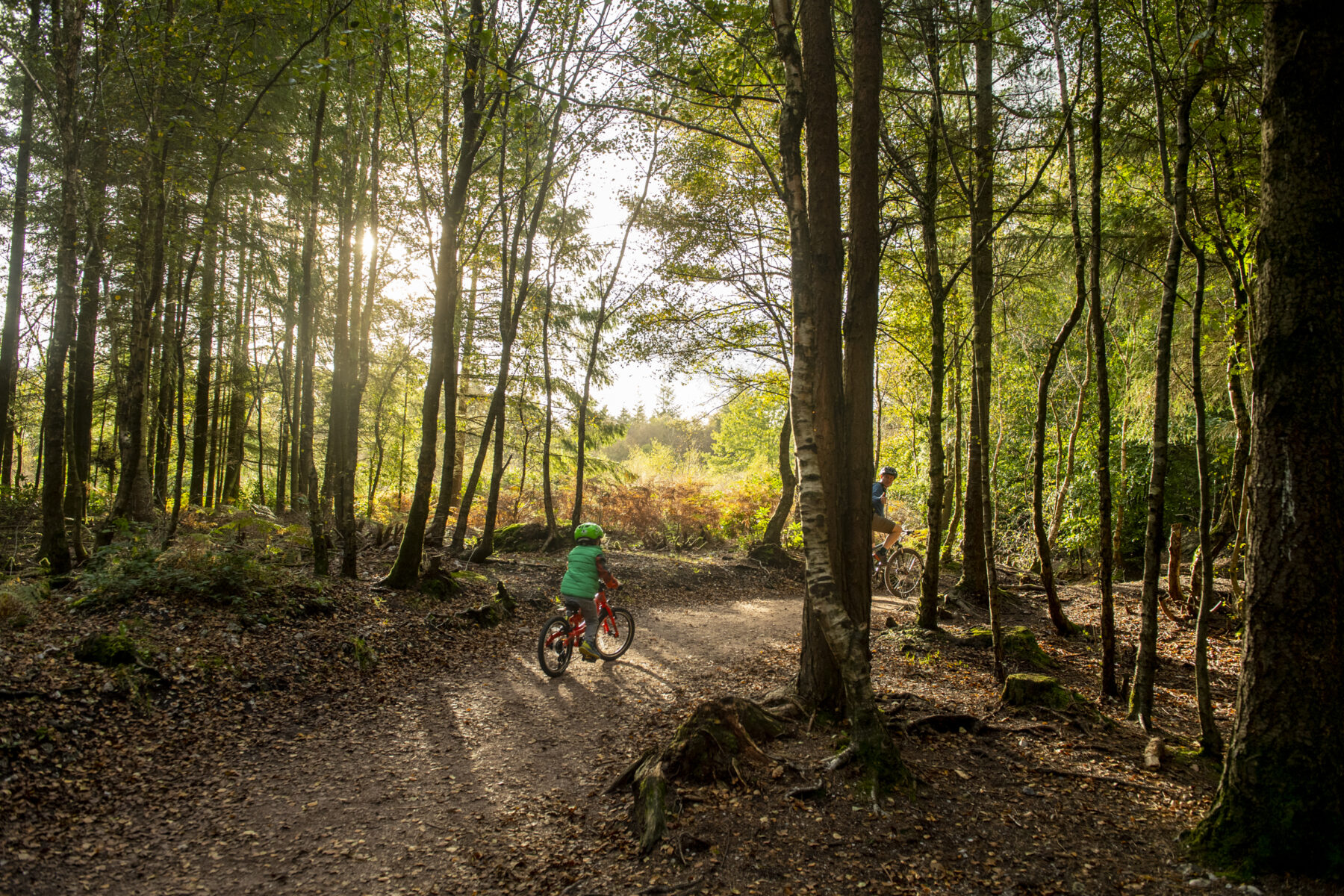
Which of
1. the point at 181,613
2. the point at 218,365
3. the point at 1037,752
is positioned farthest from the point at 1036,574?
the point at 218,365

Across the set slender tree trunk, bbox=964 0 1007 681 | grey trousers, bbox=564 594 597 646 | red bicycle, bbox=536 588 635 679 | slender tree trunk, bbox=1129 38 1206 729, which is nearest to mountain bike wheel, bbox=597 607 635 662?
red bicycle, bbox=536 588 635 679

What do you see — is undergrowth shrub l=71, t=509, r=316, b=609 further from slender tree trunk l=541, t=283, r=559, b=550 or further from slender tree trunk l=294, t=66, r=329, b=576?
slender tree trunk l=541, t=283, r=559, b=550

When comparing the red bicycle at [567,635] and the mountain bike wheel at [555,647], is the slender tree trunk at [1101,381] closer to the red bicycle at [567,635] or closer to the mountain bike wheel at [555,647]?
the red bicycle at [567,635]

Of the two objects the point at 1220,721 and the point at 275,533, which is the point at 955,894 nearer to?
the point at 1220,721

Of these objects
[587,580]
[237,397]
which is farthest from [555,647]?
[237,397]

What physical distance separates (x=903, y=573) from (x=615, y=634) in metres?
7.06

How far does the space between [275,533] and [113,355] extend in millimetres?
4857

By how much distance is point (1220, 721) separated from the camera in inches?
213

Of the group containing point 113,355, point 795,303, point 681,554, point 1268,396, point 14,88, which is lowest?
point 681,554

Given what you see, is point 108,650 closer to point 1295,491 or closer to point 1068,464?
point 1295,491

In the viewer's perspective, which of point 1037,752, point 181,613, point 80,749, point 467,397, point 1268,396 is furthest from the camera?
point 467,397

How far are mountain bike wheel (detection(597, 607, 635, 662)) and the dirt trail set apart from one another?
0.67m

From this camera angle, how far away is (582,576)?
7.39 meters

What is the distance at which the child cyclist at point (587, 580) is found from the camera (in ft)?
24.1
